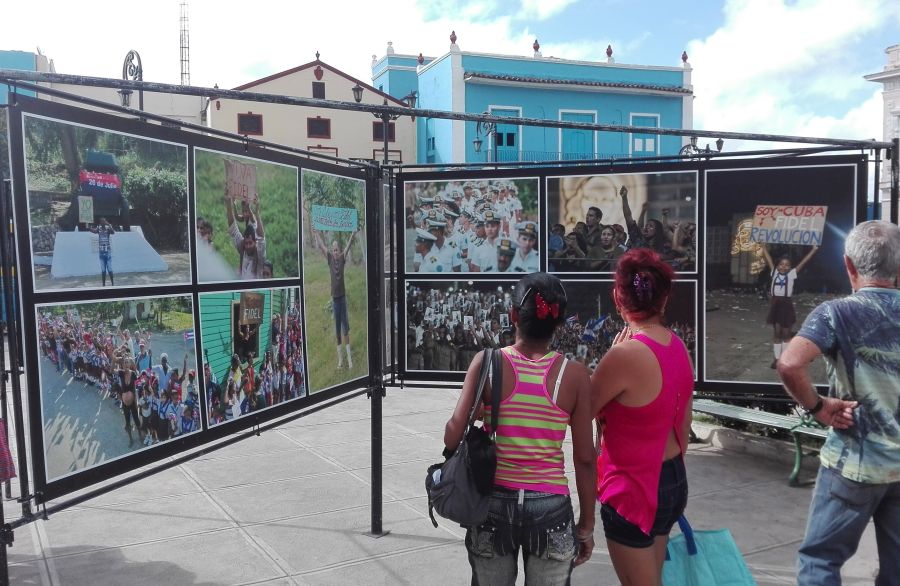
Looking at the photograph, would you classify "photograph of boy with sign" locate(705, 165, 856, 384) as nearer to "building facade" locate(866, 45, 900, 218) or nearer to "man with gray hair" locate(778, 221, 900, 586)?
"man with gray hair" locate(778, 221, 900, 586)

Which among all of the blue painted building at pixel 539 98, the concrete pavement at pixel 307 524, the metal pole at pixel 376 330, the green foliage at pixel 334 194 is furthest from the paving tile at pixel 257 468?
Result: the blue painted building at pixel 539 98

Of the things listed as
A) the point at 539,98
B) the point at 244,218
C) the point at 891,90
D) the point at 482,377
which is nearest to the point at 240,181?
the point at 244,218

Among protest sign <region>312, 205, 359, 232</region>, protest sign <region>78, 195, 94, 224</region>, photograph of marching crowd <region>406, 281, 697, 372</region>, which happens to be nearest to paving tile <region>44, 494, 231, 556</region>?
photograph of marching crowd <region>406, 281, 697, 372</region>

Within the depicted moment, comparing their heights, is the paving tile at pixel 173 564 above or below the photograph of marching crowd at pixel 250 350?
below

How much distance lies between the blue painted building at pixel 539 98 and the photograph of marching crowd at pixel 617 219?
85.4 ft

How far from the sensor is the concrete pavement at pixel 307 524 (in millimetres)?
4430

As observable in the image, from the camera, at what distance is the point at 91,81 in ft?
10.5

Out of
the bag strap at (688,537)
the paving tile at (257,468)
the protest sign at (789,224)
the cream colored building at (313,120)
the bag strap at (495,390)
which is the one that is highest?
the cream colored building at (313,120)

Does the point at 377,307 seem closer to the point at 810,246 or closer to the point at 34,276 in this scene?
the point at 34,276

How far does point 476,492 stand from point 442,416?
6.24 metres

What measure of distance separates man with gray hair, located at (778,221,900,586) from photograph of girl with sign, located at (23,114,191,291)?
2853mm

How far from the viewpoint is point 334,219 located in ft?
16.3

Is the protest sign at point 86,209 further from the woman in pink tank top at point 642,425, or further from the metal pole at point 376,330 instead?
the metal pole at point 376,330

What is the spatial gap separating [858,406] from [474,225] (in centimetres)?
314
